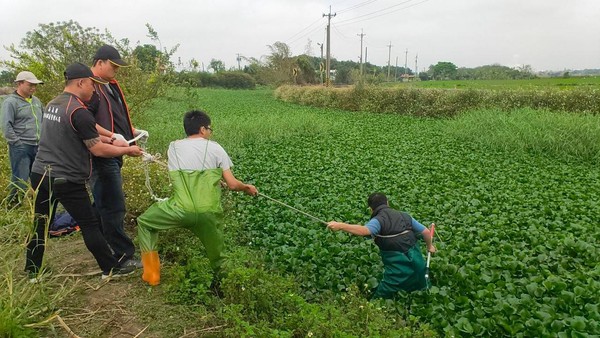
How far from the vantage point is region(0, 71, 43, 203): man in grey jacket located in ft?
17.8

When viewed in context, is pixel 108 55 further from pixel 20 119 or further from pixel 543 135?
pixel 543 135

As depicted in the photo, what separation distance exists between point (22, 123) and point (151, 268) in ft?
11.1

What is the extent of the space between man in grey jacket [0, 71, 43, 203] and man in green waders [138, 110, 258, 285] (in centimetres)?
303


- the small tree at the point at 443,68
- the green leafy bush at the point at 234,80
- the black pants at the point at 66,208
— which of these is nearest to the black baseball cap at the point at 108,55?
the black pants at the point at 66,208

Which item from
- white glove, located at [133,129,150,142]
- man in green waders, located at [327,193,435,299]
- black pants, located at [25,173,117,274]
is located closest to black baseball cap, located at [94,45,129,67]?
white glove, located at [133,129,150,142]

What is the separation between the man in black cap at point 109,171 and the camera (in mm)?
3783

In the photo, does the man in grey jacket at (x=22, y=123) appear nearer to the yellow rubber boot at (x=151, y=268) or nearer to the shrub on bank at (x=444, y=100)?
the yellow rubber boot at (x=151, y=268)

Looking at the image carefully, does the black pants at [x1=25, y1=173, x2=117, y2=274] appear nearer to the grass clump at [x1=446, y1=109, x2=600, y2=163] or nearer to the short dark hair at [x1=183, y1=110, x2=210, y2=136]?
the short dark hair at [x1=183, y1=110, x2=210, y2=136]

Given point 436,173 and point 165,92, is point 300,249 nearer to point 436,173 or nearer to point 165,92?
point 436,173

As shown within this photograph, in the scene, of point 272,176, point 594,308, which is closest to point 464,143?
point 272,176

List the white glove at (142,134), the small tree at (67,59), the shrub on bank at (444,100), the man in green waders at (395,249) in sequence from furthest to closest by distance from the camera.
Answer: the shrub on bank at (444,100)
the small tree at (67,59)
the white glove at (142,134)
the man in green waders at (395,249)

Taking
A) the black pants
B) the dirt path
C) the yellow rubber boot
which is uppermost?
the black pants

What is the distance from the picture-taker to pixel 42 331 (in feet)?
9.70

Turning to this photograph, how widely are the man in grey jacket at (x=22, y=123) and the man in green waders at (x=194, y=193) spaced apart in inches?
119
